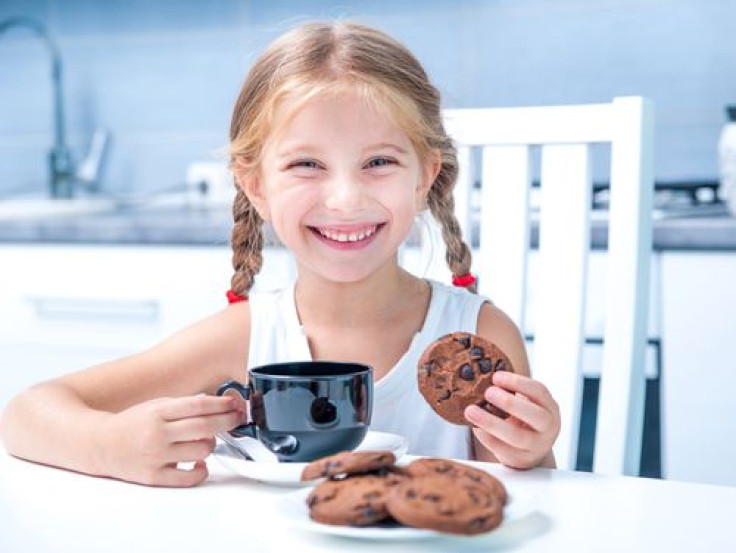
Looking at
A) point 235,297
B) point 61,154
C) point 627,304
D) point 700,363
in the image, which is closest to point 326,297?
point 235,297

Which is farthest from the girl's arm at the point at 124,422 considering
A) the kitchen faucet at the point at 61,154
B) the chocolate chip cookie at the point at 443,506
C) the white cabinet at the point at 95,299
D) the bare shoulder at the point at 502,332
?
the kitchen faucet at the point at 61,154

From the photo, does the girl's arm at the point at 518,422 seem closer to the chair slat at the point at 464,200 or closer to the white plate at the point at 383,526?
the white plate at the point at 383,526

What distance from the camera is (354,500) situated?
629 mm

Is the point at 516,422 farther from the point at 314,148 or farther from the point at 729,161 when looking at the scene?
the point at 729,161

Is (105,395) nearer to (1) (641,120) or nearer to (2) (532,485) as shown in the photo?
(2) (532,485)

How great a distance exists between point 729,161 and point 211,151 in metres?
1.08

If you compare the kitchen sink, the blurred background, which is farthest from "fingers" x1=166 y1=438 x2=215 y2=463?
the kitchen sink

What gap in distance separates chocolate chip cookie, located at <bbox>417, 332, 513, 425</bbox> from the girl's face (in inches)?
10.3

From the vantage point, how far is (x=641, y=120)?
46.9 inches

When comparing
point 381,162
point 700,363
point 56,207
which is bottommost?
point 700,363

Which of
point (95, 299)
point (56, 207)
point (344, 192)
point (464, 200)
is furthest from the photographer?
point (56, 207)

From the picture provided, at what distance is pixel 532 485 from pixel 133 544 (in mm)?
297

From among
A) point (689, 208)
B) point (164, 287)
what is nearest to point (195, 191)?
point (164, 287)

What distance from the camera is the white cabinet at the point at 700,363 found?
1691mm
